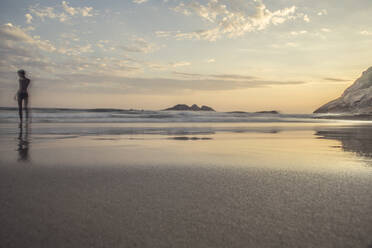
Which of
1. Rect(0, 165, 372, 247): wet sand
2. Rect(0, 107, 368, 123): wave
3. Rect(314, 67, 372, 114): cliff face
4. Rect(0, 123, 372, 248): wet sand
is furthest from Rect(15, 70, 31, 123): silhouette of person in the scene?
Rect(314, 67, 372, 114): cliff face

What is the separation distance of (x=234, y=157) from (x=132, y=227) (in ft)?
8.08

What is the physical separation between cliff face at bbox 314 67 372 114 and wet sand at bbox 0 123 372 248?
3074cm

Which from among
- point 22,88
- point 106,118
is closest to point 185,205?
point 22,88

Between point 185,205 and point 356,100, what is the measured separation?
37.1 m

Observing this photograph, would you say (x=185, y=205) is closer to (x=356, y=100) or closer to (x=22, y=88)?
(x=22, y=88)

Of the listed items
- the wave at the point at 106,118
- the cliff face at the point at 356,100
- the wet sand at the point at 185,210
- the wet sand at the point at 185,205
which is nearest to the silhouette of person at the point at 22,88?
the wave at the point at 106,118

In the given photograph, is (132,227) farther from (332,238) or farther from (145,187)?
(332,238)

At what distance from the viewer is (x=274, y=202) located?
1787 mm

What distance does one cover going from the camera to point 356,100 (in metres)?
32.3

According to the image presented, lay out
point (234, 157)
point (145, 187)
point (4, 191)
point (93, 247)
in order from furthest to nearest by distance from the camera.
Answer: point (234, 157) → point (145, 187) → point (4, 191) → point (93, 247)

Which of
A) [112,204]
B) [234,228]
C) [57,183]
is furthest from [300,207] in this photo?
[57,183]

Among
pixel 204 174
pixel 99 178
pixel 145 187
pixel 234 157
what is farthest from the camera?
pixel 234 157

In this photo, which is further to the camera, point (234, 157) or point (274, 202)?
point (234, 157)

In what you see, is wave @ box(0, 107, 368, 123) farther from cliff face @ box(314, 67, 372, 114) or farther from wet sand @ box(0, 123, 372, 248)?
wet sand @ box(0, 123, 372, 248)
